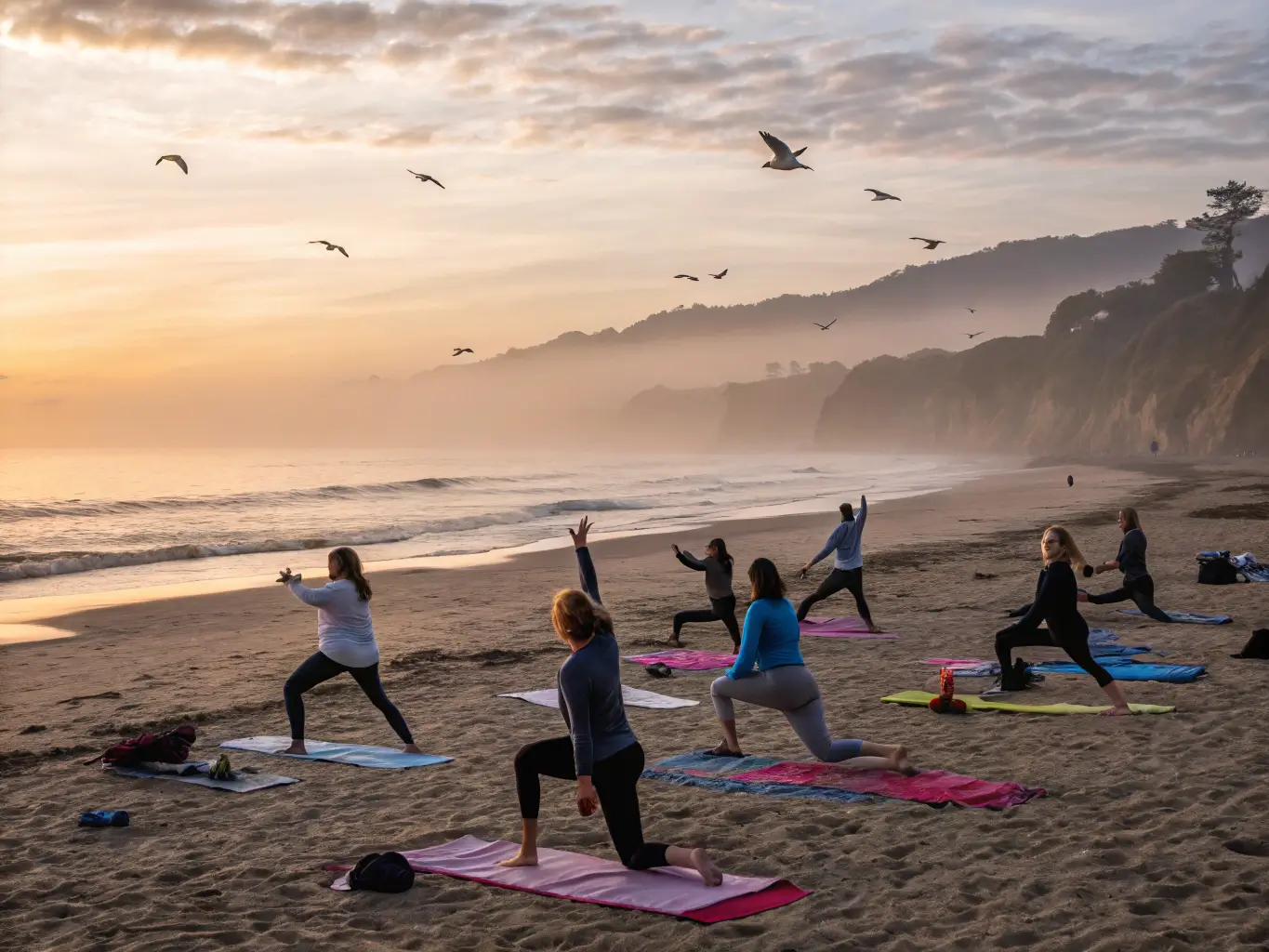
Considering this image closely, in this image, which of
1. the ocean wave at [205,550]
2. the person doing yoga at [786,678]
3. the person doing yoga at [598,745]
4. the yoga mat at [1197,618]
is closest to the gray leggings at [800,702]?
the person doing yoga at [786,678]

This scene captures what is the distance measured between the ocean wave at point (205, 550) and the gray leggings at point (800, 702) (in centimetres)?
2010

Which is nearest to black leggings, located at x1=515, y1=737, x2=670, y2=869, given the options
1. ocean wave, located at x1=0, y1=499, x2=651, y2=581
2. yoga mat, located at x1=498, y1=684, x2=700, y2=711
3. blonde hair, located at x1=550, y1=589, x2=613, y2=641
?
blonde hair, located at x1=550, y1=589, x2=613, y2=641

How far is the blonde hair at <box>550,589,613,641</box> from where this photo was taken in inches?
215

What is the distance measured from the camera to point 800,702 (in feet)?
24.0

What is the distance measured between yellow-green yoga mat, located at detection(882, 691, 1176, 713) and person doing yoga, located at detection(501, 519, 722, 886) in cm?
448

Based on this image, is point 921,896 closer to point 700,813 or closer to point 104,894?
point 700,813

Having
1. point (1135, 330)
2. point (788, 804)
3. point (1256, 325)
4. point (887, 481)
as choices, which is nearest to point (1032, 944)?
point (788, 804)

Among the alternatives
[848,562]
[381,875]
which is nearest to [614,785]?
[381,875]

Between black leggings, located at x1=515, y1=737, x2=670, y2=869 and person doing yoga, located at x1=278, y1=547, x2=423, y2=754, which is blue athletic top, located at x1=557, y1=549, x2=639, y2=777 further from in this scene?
person doing yoga, located at x1=278, y1=547, x2=423, y2=754

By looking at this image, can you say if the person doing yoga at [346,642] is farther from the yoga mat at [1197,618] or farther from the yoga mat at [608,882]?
the yoga mat at [1197,618]

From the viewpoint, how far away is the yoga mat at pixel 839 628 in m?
13.6

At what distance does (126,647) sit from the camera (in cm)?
1417

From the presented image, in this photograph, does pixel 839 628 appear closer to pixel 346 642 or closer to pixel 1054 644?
pixel 1054 644

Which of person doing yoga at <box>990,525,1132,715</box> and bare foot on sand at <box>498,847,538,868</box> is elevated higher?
person doing yoga at <box>990,525,1132,715</box>
